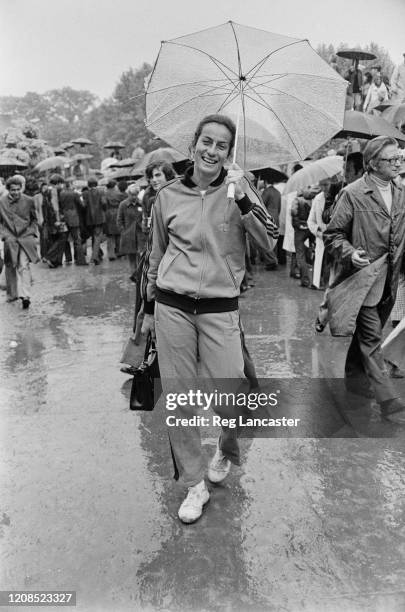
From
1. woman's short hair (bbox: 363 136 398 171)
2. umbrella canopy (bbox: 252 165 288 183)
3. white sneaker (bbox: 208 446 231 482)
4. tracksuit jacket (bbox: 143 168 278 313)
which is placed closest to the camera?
tracksuit jacket (bbox: 143 168 278 313)

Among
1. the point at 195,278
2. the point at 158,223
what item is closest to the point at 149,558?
the point at 195,278

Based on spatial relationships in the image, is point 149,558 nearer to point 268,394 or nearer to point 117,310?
point 268,394

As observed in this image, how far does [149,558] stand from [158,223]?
1.52 metres

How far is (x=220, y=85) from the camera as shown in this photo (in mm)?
2930

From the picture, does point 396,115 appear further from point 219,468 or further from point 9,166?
point 9,166

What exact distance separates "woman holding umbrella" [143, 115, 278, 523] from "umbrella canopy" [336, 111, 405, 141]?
14.7ft

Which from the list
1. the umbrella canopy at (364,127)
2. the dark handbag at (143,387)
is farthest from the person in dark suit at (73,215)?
the dark handbag at (143,387)

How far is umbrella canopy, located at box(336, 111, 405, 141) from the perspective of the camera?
6711 mm

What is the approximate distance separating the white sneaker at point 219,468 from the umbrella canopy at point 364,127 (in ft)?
15.5

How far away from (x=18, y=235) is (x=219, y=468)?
227 inches

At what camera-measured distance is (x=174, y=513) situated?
2.88 metres

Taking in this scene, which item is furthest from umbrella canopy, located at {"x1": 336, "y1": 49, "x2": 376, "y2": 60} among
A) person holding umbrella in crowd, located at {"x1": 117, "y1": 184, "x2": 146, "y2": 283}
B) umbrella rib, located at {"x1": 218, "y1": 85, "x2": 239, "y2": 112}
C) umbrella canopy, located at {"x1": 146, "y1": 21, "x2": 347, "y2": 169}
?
person holding umbrella in crowd, located at {"x1": 117, "y1": 184, "x2": 146, "y2": 283}

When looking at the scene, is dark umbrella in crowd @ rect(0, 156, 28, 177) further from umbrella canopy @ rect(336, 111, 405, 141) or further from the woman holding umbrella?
the woman holding umbrella

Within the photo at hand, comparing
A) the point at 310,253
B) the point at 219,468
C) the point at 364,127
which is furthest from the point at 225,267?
the point at 310,253
